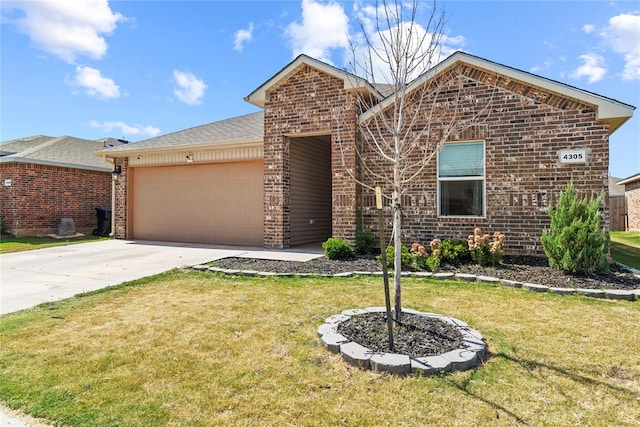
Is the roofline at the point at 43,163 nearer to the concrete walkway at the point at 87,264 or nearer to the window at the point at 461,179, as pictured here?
the concrete walkway at the point at 87,264

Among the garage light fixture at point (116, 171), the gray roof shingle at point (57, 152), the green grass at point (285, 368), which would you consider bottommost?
the green grass at point (285, 368)

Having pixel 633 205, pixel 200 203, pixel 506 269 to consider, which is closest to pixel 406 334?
pixel 506 269

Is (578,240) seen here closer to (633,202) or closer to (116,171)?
(116,171)

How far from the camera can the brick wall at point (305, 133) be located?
924cm

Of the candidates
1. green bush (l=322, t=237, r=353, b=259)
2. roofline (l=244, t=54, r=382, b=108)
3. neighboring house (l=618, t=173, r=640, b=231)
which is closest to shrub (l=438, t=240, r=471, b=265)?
green bush (l=322, t=237, r=353, b=259)

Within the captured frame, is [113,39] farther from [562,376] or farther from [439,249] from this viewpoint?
[562,376]

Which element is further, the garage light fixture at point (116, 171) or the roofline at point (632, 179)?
the roofline at point (632, 179)

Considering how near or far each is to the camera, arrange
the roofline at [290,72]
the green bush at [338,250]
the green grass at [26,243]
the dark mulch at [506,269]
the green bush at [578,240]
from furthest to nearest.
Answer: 1. the green grass at [26,243]
2. the roofline at [290,72]
3. the green bush at [338,250]
4. the green bush at [578,240]
5. the dark mulch at [506,269]

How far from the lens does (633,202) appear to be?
70.0 feet

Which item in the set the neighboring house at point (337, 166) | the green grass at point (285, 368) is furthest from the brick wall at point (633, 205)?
the green grass at point (285, 368)

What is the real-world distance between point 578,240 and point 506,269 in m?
1.27

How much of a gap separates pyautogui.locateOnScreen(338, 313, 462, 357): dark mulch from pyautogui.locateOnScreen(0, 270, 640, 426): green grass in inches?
14.2

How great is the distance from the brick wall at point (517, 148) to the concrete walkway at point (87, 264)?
3994 mm

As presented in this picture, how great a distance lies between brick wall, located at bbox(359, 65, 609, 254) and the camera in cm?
722
